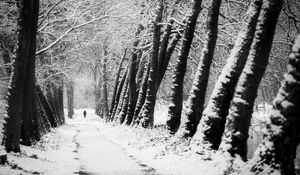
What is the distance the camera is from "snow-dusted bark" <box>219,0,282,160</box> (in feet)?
27.5

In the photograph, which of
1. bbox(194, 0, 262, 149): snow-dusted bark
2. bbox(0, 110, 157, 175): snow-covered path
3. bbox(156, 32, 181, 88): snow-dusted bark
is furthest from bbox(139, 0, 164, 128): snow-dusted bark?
bbox(194, 0, 262, 149): snow-dusted bark

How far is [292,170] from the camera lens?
6.60 meters

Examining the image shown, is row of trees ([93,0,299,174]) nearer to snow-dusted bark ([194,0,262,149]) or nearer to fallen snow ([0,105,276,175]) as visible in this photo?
snow-dusted bark ([194,0,262,149])

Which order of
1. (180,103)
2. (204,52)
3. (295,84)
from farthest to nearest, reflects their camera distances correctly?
(180,103) → (204,52) → (295,84)

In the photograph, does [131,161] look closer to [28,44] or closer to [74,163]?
[74,163]

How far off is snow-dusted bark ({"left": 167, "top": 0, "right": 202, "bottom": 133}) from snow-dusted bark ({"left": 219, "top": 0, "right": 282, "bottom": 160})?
6.10 meters

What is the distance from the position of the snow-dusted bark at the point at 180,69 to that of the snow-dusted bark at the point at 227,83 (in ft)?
14.1

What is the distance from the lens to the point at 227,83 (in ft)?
33.8

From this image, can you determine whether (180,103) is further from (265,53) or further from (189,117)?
(265,53)

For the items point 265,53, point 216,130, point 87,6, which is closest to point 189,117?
point 216,130

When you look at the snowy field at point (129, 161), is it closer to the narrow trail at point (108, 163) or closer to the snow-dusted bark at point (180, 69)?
the narrow trail at point (108, 163)

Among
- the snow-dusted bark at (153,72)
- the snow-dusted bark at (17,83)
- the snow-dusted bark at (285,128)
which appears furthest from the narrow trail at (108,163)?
the snow-dusted bark at (153,72)

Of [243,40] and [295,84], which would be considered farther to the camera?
[243,40]

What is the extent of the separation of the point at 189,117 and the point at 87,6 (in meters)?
9.67
